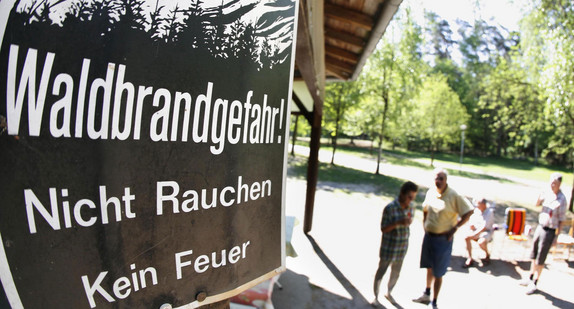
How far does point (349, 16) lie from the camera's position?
332 cm

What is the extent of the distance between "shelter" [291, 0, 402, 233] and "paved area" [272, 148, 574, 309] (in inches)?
39.5

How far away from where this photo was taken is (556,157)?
35.0 meters

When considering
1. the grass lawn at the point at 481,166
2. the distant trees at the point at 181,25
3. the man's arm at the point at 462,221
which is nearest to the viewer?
the distant trees at the point at 181,25

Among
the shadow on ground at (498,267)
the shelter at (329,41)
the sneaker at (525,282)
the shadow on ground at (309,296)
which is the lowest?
the shadow on ground at (309,296)

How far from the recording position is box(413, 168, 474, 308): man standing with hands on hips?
4.02m

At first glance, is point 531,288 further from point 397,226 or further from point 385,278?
point 397,226

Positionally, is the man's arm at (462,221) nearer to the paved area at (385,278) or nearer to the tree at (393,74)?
the paved area at (385,278)

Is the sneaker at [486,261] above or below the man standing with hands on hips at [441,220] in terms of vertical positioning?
below

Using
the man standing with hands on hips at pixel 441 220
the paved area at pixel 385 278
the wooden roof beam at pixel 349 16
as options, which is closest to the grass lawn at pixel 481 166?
the paved area at pixel 385 278

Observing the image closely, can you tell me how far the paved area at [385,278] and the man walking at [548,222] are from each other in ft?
1.30

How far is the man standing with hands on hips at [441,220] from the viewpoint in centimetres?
402

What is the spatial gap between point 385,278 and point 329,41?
139 inches

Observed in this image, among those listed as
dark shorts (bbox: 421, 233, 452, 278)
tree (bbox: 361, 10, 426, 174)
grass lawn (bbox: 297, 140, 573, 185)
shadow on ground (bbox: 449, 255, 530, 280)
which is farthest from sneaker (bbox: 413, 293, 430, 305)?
grass lawn (bbox: 297, 140, 573, 185)

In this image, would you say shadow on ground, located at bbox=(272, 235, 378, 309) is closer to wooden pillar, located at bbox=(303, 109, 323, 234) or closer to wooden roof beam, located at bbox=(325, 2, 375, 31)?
wooden pillar, located at bbox=(303, 109, 323, 234)
